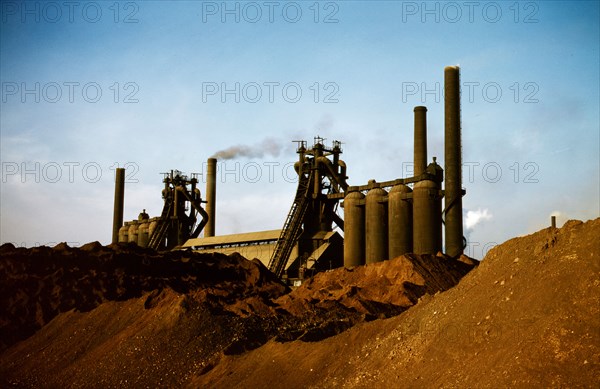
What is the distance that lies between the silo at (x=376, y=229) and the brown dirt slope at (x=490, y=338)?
22081 mm

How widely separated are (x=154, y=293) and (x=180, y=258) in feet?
25.9

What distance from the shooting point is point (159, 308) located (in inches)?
864

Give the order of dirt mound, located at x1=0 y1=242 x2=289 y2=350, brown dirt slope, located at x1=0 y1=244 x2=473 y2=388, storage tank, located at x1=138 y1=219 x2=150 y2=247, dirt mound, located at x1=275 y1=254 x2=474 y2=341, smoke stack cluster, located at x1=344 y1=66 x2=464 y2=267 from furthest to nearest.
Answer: storage tank, located at x1=138 y1=219 x2=150 y2=247 < smoke stack cluster, located at x1=344 y1=66 x2=464 y2=267 < dirt mound, located at x1=0 y1=242 x2=289 y2=350 < dirt mound, located at x1=275 y1=254 x2=474 y2=341 < brown dirt slope, located at x1=0 y1=244 x2=473 y2=388

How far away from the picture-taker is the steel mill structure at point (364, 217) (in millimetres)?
36281

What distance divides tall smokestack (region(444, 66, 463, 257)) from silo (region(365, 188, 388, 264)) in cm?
359

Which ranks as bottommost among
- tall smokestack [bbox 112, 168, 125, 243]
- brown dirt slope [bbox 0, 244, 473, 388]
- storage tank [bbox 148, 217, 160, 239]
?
brown dirt slope [bbox 0, 244, 473, 388]

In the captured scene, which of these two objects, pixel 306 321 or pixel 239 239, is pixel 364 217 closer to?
pixel 239 239

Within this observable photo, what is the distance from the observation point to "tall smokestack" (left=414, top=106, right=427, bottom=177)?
133 ft

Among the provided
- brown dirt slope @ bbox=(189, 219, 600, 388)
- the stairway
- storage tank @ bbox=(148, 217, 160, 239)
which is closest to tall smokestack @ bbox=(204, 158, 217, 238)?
storage tank @ bbox=(148, 217, 160, 239)

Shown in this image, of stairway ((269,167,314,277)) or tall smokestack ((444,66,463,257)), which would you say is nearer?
tall smokestack ((444,66,463,257))

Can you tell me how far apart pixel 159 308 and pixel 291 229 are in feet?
72.7

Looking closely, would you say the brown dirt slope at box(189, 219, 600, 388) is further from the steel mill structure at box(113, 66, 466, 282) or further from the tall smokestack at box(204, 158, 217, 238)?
the tall smokestack at box(204, 158, 217, 238)

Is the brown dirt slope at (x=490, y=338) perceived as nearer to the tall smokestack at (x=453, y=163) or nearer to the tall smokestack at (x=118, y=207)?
the tall smokestack at (x=453, y=163)

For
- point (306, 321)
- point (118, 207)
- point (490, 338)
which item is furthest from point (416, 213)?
point (118, 207)
